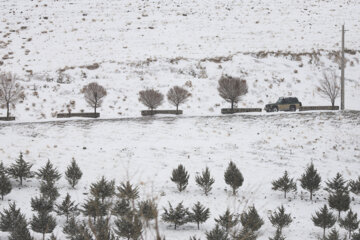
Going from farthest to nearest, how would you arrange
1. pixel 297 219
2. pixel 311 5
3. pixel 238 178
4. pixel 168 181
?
pixel 311 5, pixel 168 181, pixel 238 178, pixel 297 219

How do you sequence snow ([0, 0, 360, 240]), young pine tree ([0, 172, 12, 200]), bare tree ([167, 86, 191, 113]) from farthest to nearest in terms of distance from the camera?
bare tree ([167, 86, 191, 113]), snow ([0, 0, 360, 240]), young pine tree ([0, 172, 12, 200])

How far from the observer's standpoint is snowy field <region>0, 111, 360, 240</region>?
14.0 meters

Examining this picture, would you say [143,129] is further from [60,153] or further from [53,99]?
[53,99]

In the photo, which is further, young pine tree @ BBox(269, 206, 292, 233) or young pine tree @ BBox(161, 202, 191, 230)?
young pine tree @ BBox(161, 202, 191, 230)

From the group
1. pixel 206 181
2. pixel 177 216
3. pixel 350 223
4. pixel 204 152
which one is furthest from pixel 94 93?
pixel 350 223

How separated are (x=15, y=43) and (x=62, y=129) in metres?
26.3

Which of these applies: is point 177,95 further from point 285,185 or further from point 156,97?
point 285,185

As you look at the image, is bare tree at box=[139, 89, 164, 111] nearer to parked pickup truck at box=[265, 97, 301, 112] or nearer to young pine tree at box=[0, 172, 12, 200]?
parked pickup truck at box=[265, 97, 301, 112]

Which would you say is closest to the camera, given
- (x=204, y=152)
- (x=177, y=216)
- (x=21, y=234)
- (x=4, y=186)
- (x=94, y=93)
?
(x=21, y=234)

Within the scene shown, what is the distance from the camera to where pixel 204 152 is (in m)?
19.2

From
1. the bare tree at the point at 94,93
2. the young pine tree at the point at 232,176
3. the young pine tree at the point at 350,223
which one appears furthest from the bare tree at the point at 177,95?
the young pine tree at the point at 350,223

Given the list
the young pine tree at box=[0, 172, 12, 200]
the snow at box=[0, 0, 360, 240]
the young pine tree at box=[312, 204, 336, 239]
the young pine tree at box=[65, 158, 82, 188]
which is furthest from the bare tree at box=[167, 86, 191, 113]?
the young pine tree at box=[312, 204, 336, 239]

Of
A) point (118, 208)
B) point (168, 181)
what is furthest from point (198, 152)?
point (118, 208)

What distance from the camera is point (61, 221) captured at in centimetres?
1170
